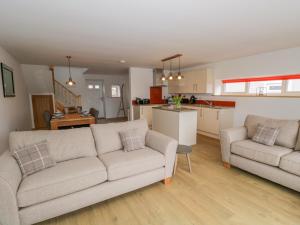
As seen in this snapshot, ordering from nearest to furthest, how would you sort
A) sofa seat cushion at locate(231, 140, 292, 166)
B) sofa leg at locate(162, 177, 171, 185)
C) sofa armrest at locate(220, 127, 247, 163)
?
sofa seat cushion at locate(231, 140, 292, 166) < sofa leg at locate(162, 177, 171, 185) < sofa armrest at locate(220, 127, 247, 163)

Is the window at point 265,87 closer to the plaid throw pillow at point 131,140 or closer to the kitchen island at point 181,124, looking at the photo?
the kitchen island at point 181,124

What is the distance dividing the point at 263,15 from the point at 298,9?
1.08ft

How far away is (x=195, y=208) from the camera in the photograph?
195 cm

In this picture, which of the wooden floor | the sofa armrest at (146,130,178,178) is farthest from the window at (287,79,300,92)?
the sofa armrest at (146,130,178,178)

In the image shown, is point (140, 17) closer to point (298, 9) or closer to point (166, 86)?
point (298, 9)

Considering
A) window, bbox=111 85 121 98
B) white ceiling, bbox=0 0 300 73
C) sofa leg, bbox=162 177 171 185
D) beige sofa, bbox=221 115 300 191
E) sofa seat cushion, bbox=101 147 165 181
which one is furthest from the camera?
window, bbox=111 85 121 98

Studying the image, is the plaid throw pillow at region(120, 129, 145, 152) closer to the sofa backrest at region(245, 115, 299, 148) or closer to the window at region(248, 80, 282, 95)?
the sofa backrest at region(245, 115, 299, 148)

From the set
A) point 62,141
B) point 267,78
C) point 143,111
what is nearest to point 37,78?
point 143,111

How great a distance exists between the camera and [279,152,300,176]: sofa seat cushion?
2077 mm

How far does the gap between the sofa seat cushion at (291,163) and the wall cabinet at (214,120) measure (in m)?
2.28

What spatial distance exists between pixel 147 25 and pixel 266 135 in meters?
2.54

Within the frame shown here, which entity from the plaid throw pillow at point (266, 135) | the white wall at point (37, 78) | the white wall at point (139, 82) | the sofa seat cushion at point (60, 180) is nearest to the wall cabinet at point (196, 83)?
the white wall at point (139, 82)

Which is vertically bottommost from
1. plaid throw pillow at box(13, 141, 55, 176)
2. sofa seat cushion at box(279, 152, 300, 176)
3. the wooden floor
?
the wooden floor

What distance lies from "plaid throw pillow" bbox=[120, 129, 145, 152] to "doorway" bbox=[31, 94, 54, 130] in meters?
4.84
